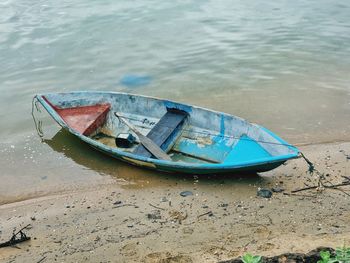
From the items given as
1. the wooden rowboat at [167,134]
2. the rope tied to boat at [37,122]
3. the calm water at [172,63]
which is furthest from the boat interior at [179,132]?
the rope tied to boat at [37,122]

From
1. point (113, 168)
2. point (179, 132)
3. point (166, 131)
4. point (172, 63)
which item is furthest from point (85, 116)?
point (172, 63)

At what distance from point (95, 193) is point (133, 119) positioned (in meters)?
2.02

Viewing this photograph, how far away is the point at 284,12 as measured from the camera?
15875 millimetres

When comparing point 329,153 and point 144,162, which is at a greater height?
point 144,162

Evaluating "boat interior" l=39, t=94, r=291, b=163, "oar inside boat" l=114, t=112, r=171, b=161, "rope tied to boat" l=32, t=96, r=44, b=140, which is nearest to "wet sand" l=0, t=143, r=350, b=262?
"oar inside boat" l=114, t=112, r=171, b=161

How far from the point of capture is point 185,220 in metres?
6.17

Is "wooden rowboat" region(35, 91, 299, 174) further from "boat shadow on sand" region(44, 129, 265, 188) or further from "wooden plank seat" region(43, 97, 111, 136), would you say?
"boat shadow on sand" region(44, 129, 265, 188)

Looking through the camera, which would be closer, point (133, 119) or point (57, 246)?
point (57, 246)

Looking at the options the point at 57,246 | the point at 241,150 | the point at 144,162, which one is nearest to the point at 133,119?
the point at 144,162

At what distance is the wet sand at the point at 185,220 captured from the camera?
5.49 meters

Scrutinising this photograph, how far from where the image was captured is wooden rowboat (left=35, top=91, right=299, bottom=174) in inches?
272

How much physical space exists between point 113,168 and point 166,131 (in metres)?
1.17

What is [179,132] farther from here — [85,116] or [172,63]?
[172,63]

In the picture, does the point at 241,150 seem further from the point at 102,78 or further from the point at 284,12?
the point at 284,12
